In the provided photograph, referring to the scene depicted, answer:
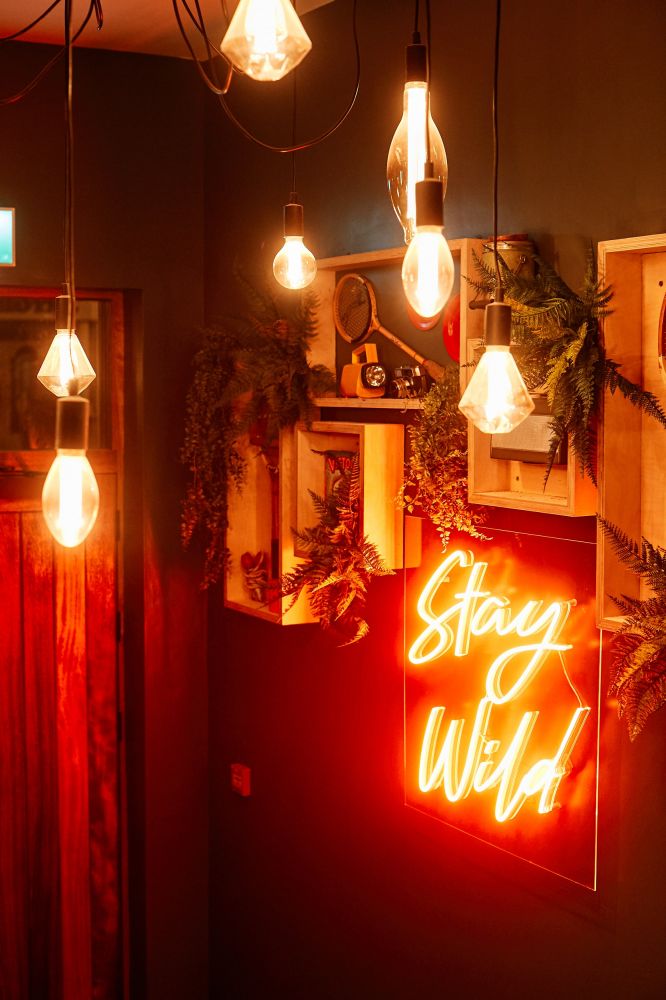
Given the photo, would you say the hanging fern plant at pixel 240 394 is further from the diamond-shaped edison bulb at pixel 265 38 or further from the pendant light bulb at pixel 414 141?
the diamond-shaped edison bulb at pixel 265 38

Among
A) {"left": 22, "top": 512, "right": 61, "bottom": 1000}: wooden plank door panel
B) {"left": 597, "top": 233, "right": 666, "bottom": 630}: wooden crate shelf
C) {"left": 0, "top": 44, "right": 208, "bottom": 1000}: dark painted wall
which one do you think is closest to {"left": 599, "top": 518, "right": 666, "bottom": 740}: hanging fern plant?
{"left": 597, "top": 233, "right": 666, "bottom": 630}: wooden crate shelf

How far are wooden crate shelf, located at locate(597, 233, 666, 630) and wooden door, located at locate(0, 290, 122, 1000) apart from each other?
2.49 metres

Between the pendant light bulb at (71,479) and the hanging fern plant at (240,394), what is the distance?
2.08 metres

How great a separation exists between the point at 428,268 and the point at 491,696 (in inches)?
66.0

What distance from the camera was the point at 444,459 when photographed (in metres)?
3.18

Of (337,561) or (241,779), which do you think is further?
(241,779)

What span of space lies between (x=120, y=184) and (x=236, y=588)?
162 cm

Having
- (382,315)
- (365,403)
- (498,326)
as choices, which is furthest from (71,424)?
(382,315)

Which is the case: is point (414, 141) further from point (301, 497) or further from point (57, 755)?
point (57, 755)

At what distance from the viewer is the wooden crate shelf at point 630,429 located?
257 cm

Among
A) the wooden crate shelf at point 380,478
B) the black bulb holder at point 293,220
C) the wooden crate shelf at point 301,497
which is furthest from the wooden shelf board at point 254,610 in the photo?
the black bulb holder at point 293,220

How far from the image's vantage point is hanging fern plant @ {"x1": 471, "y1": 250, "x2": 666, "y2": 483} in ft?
8.36

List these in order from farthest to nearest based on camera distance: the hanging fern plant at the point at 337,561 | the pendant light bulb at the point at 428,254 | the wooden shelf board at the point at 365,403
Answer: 1. the hanging fern plant at the point at 337,561
2. the wooden shelf board at the point at 365,403
3. the pendant light bulb at the point at 428,254

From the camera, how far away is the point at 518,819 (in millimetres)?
3182
